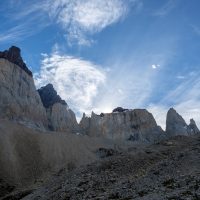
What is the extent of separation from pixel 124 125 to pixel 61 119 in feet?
90.4

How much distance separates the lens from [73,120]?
17450 cm

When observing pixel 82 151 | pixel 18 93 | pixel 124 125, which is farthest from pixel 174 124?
pixel 82 151

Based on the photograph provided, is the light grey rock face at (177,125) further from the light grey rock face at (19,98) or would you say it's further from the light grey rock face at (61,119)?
the light grey rock face at (19,98)

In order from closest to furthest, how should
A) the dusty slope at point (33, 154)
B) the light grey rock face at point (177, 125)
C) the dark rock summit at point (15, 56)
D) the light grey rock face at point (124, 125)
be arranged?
the dusty slope at point (33, 154) < the light grey rock face at point (177, 125) < the dark rock summit at point (15, 56) < the light grey rock face at point (124, 125)

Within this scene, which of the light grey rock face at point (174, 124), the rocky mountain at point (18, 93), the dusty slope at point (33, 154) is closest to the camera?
the dusty slope at point (33, 154)

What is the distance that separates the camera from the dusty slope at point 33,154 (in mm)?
73688

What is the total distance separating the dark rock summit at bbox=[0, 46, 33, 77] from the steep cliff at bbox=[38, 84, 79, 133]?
16.9 metres

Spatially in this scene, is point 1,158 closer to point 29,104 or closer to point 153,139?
point 29,104

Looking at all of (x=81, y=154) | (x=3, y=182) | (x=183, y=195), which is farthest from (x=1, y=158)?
(x=183, y=195)

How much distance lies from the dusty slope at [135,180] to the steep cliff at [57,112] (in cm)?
11894

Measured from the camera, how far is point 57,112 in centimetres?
16912

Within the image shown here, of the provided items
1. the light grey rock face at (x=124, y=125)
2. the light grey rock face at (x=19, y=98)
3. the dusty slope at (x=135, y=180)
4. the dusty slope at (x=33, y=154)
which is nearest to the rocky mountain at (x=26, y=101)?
the light grey rock face at (x=19, y=98)

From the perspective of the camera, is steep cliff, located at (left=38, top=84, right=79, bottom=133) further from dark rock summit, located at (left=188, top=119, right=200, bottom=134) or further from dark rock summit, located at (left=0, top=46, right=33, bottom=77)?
dark rock summit, located at (left=188, top=119, right=200, bottom=134)

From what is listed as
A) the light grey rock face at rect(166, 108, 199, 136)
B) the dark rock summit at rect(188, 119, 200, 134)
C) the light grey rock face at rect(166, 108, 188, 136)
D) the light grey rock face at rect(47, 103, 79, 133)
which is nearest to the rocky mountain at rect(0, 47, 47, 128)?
the light grey rock face at rect(47, 103, 79, 133)
